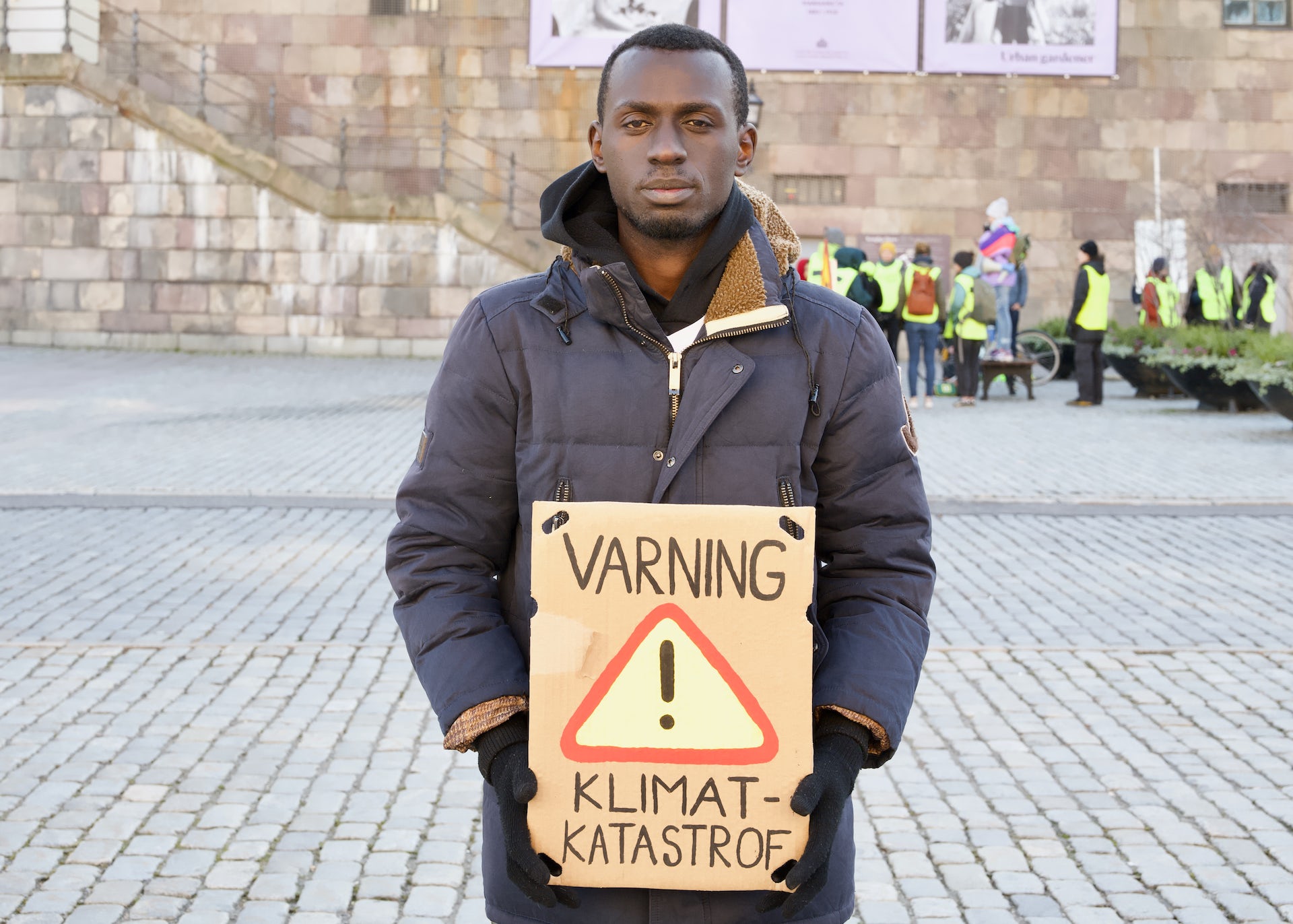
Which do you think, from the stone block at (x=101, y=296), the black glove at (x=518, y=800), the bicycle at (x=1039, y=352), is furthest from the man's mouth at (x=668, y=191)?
the stone block at (x=101, y=296)

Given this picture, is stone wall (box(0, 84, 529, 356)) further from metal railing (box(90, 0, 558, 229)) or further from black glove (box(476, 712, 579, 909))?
black glove (box(476, 712, 579, 909))

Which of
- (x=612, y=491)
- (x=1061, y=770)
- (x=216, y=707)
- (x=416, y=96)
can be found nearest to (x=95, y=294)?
(x=416, y=96)

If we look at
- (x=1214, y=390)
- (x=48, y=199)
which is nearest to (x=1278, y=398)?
(x=1214, y=390)

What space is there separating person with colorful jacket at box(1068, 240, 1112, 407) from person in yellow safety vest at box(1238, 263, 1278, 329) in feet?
9.90

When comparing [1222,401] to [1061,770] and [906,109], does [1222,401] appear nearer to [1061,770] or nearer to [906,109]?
[906,109]

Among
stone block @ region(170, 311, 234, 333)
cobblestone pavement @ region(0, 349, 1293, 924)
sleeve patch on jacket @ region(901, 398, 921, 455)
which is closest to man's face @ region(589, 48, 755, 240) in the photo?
sleeve patch on jacket @ region(901, 398, 921, 455)

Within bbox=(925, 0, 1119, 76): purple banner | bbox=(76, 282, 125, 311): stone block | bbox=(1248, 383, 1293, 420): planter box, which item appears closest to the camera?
bbox=(1248, 383, 1293, 420): planter box

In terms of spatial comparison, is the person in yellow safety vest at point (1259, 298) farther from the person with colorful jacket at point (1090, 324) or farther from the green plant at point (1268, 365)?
the green plant at point (1268, 365)

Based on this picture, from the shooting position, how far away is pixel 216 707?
18.3 ft

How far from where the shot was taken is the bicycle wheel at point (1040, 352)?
22.1 meters

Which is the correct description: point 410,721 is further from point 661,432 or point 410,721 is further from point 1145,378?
point 1145,378

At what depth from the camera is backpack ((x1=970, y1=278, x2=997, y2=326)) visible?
18016 millimetres

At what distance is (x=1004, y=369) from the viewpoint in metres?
19.4

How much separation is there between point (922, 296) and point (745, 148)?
15.8 m
